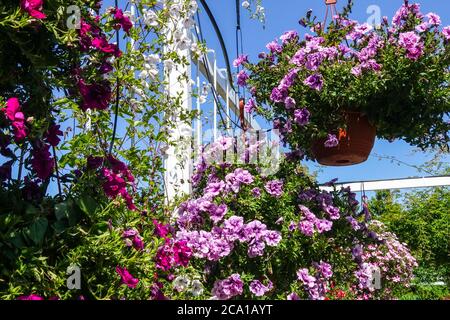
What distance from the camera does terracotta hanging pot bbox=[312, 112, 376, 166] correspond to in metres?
2.33

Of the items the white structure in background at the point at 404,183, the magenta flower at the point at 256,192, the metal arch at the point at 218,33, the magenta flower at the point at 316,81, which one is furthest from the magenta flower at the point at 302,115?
the white structure in background at the point at 404,183

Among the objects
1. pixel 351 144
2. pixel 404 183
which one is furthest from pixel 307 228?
pixel 404 183

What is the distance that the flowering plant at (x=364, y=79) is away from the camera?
2.15m

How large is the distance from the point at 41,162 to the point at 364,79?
1344 mm

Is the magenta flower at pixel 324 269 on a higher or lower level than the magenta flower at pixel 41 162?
lower

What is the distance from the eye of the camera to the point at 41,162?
4.33ft

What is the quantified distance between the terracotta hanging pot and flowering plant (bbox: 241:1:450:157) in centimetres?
4

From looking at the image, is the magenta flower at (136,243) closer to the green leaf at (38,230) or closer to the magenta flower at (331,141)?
the green leaf at (38,230)

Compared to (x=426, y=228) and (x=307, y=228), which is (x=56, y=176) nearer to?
(x=307, y=228)

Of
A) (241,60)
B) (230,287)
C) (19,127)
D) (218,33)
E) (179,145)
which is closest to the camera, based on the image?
(19,127)

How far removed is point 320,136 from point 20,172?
1.28 metres

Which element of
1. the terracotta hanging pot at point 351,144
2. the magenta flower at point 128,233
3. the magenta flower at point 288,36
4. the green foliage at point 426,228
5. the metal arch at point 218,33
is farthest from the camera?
the green foliage at point 426,228

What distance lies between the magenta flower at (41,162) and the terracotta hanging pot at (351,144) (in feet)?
4.39
